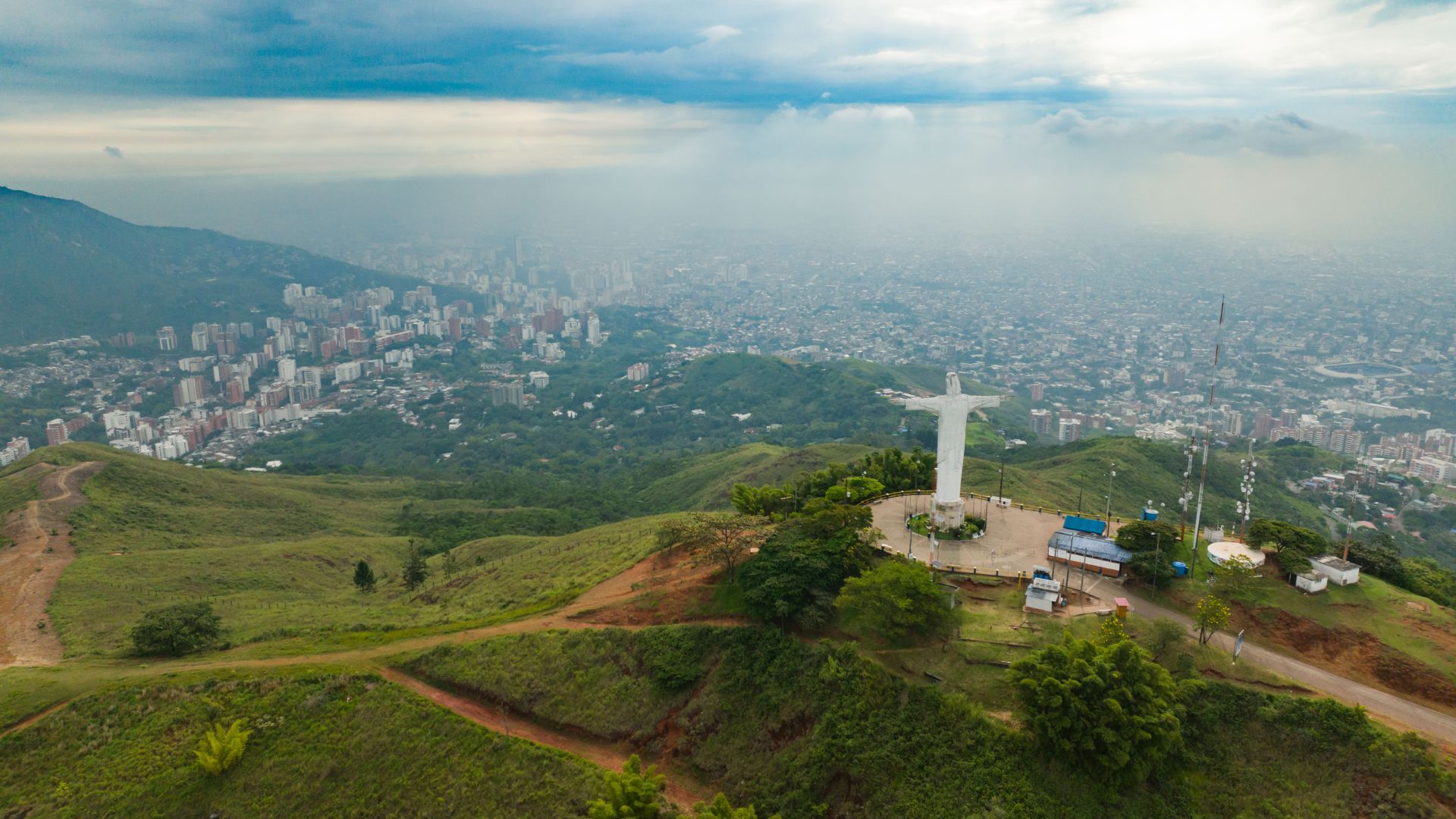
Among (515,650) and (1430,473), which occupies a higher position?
(515,650)

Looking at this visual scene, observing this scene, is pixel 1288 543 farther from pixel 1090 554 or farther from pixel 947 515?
pixel 947 515

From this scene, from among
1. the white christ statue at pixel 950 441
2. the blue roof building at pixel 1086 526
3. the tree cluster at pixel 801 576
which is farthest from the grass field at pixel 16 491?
the blue roof building at pixel 1086 526

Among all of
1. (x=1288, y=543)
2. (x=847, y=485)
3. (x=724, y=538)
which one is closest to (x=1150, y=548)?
(x=1288, y=543)

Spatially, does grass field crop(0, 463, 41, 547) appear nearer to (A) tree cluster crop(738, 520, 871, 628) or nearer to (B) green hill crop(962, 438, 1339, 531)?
(A) tree cluster crop(738, 520, 871, 628)

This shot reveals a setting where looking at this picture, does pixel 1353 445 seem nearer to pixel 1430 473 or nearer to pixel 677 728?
pixel 1430 473

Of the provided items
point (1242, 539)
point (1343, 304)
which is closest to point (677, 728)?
point (1242, 539)

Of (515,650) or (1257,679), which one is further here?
(515,650)
